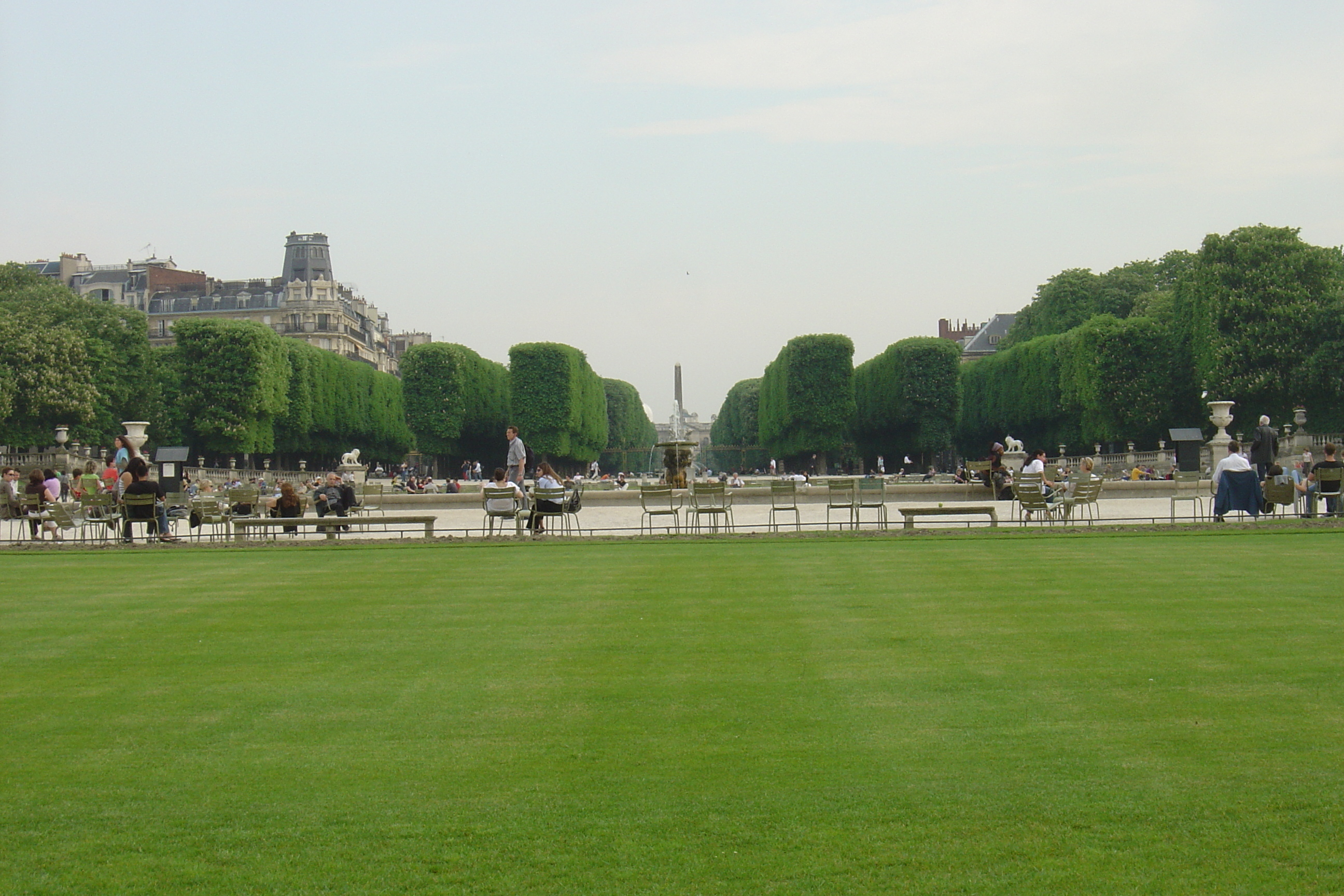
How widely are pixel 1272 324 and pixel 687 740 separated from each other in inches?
1763

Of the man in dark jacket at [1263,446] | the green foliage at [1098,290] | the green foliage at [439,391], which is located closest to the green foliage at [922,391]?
the green foliage at [1098,290]

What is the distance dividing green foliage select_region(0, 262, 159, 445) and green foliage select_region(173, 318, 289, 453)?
7.22 feet

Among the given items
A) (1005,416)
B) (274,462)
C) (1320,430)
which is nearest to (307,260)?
(274,462)

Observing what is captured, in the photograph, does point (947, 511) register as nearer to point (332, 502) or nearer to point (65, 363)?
point (332, 502)

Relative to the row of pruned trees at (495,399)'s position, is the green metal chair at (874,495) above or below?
below

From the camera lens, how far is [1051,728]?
5262mm

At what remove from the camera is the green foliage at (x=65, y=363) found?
155 feet

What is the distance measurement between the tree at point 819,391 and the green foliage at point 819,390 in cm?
3

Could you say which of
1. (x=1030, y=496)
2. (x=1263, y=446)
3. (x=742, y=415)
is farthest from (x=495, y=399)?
(x=1030, y=496)

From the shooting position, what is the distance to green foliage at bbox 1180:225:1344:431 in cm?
4388

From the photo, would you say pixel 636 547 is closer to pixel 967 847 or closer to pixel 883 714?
pixel 883 714

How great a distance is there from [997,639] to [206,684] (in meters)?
4.34

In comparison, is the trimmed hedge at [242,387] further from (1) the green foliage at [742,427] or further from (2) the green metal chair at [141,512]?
(1) the green foliage at [742,427]

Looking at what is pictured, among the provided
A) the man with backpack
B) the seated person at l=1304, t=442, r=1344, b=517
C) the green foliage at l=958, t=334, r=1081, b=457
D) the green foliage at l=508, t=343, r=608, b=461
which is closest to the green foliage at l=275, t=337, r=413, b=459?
the green foliage at l=508, t=343, r=608, b=461
